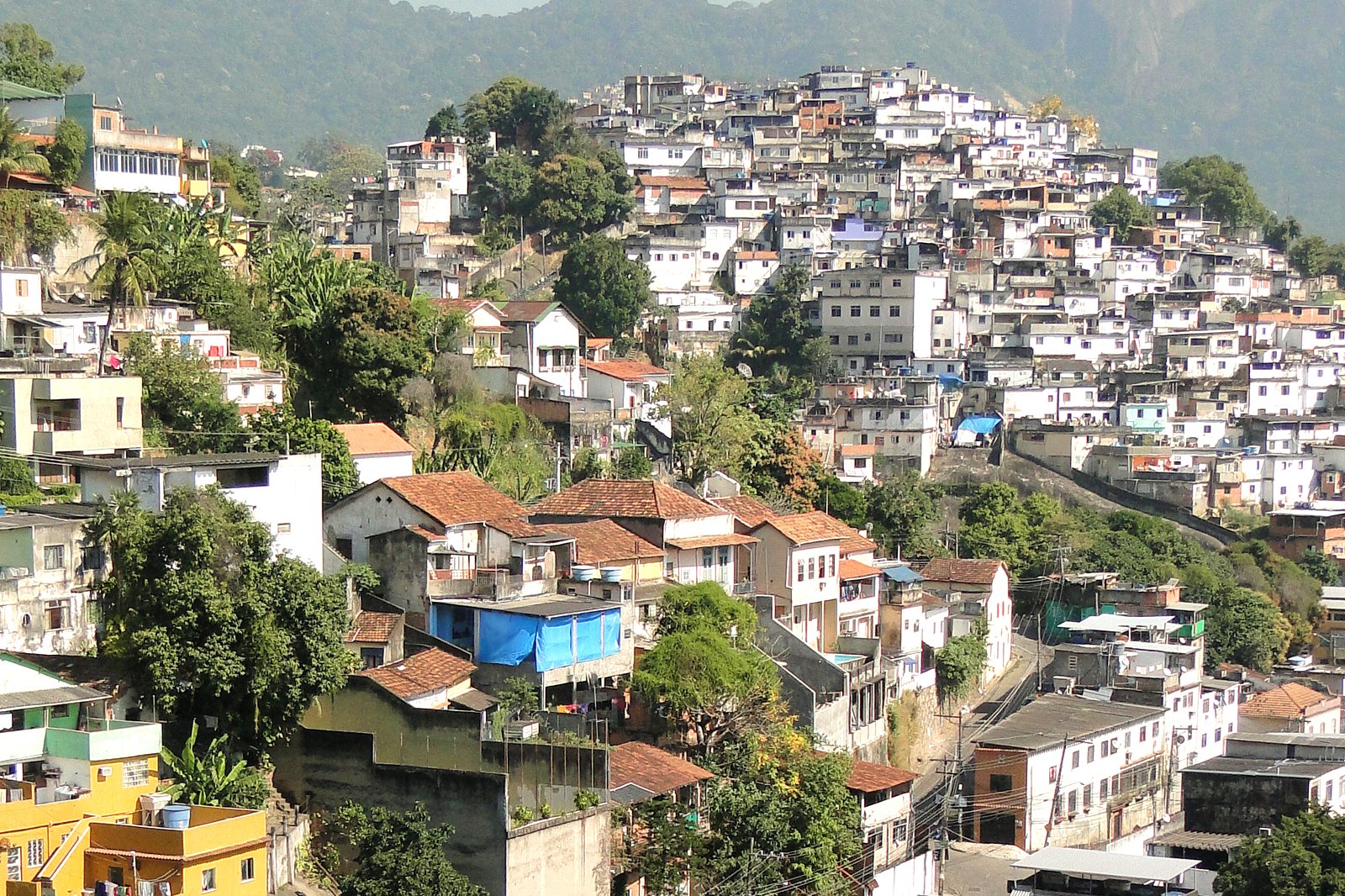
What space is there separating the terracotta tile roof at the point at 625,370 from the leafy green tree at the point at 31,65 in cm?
1170

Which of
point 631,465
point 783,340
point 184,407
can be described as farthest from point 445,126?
point 184,407

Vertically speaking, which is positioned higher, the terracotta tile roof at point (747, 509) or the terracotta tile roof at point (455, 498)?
the terracotta tile roof at point (455, 498)

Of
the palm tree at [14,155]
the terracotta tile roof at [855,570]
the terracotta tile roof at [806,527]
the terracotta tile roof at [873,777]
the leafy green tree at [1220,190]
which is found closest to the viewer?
the terracotta tile roof at [873,777]

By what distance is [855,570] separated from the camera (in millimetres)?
33406

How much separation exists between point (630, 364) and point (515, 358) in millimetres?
3928

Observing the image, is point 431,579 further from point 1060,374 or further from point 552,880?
point 1060,374

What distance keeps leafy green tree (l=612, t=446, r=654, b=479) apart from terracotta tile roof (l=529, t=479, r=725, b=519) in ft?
13.8

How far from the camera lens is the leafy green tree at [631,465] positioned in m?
35.3

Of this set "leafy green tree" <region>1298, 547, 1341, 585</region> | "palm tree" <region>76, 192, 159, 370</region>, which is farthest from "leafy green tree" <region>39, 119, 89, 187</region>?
"leafy green tree" <region>1298, 547, 1341, 585</region>

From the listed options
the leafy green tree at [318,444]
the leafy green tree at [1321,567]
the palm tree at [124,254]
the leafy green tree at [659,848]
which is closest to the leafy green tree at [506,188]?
the leafy green tree at [1321,567]

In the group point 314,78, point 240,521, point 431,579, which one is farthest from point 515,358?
point 314,78

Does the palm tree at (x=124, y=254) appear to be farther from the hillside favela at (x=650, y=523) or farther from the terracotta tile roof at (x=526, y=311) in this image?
the terracotta tile roof at (x=526, y=311)

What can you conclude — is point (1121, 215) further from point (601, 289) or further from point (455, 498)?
point (455, 498)

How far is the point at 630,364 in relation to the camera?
1626 inches
